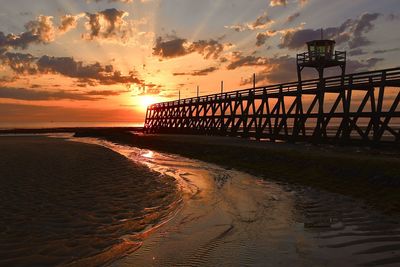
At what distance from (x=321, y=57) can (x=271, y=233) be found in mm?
32954

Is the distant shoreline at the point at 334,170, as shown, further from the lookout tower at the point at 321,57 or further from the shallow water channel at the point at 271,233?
the lookout tower at the point at 321,57

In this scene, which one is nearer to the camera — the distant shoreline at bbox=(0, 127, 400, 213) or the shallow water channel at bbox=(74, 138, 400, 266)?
the shallow water channel at bbox=(74, 138, 400, 266)

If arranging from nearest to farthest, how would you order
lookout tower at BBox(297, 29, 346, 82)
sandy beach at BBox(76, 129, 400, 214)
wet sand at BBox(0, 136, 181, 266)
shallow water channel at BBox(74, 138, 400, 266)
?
shallow water channel at BBox(74, 138, 400, 266) → wet sand at BBox(0, 136, 181, 266) → sandy beach at BBox(76, 129, 400, 214) → lookout tower at BBox(297, 29, 346, 82)

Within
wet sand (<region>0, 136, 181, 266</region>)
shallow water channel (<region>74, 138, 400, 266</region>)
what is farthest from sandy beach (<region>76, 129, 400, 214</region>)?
wet sand (<region>0, 136, 181, 266</region>)

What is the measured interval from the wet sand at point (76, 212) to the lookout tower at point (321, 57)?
87.9ft

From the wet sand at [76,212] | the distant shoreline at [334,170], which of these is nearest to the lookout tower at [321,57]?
the distant shoreline at [334,170]

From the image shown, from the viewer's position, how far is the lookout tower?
120 ft

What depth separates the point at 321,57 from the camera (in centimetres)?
3669

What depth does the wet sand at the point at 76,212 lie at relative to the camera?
18.9 feet

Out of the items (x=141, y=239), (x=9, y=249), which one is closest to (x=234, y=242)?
(x=141, y=239)

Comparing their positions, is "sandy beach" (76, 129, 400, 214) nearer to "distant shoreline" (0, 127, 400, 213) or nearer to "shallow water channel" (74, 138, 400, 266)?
"distant shoreline" (0, 127, 400, 213)

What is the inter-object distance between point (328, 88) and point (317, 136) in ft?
11.5

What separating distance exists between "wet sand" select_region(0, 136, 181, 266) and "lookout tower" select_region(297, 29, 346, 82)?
87.9 feet

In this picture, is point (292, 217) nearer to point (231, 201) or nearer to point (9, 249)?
point (231, 201)
